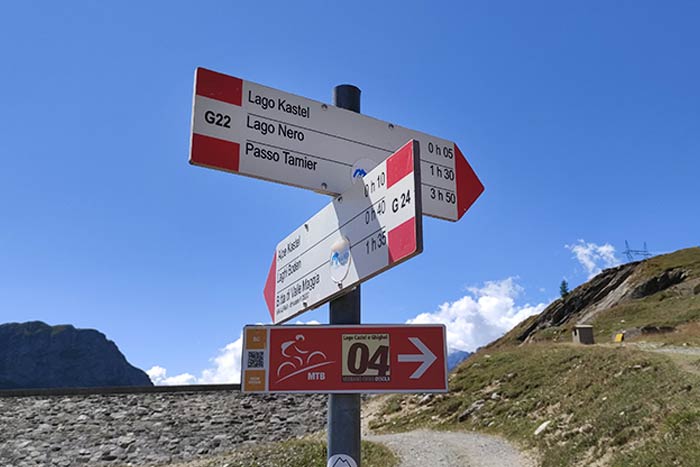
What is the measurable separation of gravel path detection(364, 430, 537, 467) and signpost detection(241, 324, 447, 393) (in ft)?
44.2

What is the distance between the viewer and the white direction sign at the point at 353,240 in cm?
267

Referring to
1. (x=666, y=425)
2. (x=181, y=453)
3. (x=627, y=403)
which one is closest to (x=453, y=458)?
(x=627, y=403)

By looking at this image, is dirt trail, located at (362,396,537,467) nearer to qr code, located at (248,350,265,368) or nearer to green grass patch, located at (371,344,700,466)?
green grass patch, located at (371,344,700,466)

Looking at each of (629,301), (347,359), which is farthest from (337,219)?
(629,301)

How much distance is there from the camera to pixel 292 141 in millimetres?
3455

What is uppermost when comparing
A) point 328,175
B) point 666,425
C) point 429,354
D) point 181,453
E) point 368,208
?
point 328,175

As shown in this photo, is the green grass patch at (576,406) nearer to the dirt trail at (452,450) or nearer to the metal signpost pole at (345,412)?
the dirt trail at (452,450)

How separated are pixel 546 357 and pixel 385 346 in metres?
24.7

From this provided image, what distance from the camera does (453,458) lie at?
15906 millimetres

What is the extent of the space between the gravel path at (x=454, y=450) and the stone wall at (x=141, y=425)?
7.03 m

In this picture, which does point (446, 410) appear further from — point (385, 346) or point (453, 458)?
point (385, 346)

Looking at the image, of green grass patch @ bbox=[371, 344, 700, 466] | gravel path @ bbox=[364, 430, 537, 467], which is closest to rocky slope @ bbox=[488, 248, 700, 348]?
green grass patch @ bbox=[371, 344, 700, 466]

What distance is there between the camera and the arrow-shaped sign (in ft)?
10.1

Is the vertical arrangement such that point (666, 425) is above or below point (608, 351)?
below
